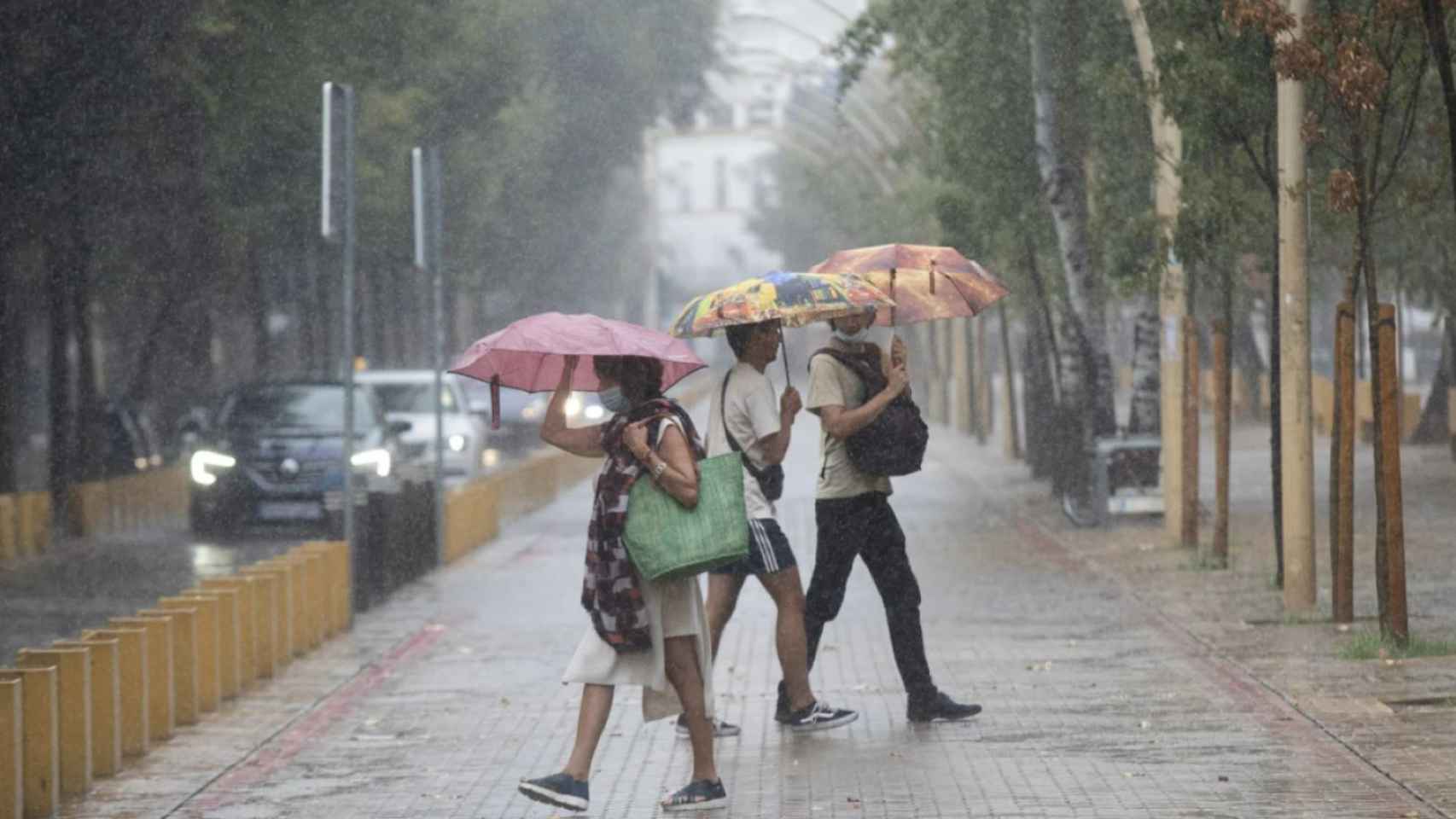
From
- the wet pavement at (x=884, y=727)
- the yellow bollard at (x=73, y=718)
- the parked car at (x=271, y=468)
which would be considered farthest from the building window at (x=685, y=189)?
the yellow bollard at (x=73, y=718)

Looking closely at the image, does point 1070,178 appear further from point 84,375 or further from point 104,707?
point 104,707

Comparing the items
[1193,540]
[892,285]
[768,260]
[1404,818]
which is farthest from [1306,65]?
[768,260]

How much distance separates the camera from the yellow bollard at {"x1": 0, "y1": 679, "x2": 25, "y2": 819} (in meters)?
8.60

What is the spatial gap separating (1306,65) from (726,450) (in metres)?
4.21

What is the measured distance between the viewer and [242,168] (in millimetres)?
29062

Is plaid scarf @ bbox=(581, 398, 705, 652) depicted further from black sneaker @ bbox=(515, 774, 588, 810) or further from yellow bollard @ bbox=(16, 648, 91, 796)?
yellow bollard @ bbox=(16, 648, 91, 796)

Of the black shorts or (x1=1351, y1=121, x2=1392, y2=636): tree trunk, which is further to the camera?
(x1=1351, y1=121, x2=1392, y2=636): tree trunk

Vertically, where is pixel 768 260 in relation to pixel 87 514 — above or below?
above

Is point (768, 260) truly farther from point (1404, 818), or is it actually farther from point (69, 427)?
point (1404, 818)

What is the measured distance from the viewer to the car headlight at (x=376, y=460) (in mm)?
23302

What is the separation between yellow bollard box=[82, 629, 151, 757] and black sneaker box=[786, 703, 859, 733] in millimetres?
2667

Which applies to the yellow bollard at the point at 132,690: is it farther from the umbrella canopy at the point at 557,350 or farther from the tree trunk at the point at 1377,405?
the tree trunk at the point at 1377,405

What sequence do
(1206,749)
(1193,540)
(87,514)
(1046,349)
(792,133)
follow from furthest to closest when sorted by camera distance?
1. (792,133)
2. (1046,349)
3. (87,514)
4. (1193,540)
5. (1206,749)

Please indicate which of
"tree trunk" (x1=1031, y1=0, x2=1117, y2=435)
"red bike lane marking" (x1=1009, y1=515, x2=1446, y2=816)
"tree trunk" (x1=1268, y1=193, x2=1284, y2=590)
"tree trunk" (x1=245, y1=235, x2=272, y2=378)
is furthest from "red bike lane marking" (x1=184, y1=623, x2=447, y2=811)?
"tree trunk" (x1=245, y1=235, x2=272, y2=378)
